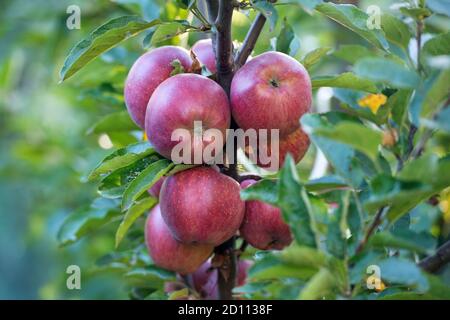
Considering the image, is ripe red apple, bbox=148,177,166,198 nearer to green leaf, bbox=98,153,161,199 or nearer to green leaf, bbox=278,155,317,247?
green leaf, bbox=98,153,161,199

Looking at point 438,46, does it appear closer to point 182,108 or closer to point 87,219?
point 182,108

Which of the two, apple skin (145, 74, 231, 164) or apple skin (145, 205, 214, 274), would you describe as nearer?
apple skin (145, 74, 231, 164)

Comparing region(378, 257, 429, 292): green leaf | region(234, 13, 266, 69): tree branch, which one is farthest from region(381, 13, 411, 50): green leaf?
region(378, 257, 429, 292): green leaf

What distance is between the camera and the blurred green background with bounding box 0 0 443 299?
6.04 feet

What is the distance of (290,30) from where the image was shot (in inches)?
53.8

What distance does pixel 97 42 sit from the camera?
1214 mm

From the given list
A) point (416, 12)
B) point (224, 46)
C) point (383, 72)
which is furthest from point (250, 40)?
point (383, 72)

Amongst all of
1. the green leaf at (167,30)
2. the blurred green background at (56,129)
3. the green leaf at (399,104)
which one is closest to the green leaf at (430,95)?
the green leaf at (399,104)

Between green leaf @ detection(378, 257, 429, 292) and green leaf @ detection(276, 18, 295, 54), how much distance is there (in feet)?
1.92

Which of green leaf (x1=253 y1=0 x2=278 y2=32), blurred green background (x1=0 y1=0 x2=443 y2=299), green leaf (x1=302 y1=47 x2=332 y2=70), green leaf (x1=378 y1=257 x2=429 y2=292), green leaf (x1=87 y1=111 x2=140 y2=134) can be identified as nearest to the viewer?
green leaf (x1=378 y1=257 x2=429 y2=292)

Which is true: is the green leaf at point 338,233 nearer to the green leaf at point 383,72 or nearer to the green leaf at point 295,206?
the green leaf at point 295,206

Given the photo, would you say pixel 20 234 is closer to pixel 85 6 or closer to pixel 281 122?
pixel 85 6
